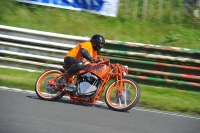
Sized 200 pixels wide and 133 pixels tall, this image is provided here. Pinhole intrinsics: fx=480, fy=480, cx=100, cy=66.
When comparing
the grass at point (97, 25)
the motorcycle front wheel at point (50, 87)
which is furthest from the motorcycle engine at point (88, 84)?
the grass at point (97, 25)

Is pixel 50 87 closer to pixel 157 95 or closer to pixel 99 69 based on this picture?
pixel 99 69

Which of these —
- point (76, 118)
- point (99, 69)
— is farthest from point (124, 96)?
point (76, 118)

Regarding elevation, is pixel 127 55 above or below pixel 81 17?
below

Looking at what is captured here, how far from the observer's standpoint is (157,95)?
39.5ft

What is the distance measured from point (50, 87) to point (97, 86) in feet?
3.80

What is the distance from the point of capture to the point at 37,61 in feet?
44.3

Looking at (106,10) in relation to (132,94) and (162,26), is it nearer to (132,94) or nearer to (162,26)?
(162,26)

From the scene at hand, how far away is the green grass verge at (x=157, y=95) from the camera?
35.2 feet

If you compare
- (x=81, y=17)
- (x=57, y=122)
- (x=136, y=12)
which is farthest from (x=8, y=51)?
(x=57, y=122)

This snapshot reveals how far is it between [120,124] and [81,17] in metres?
7.71

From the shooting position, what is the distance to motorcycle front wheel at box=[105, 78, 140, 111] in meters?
9.76

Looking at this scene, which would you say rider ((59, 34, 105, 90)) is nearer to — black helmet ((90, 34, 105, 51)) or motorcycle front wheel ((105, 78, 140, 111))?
black helmet ((90, 34, 105, 51))

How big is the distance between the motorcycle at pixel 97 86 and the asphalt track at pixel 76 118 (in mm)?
182

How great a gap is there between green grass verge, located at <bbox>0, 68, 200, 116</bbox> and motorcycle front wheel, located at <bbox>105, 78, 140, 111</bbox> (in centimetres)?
99
